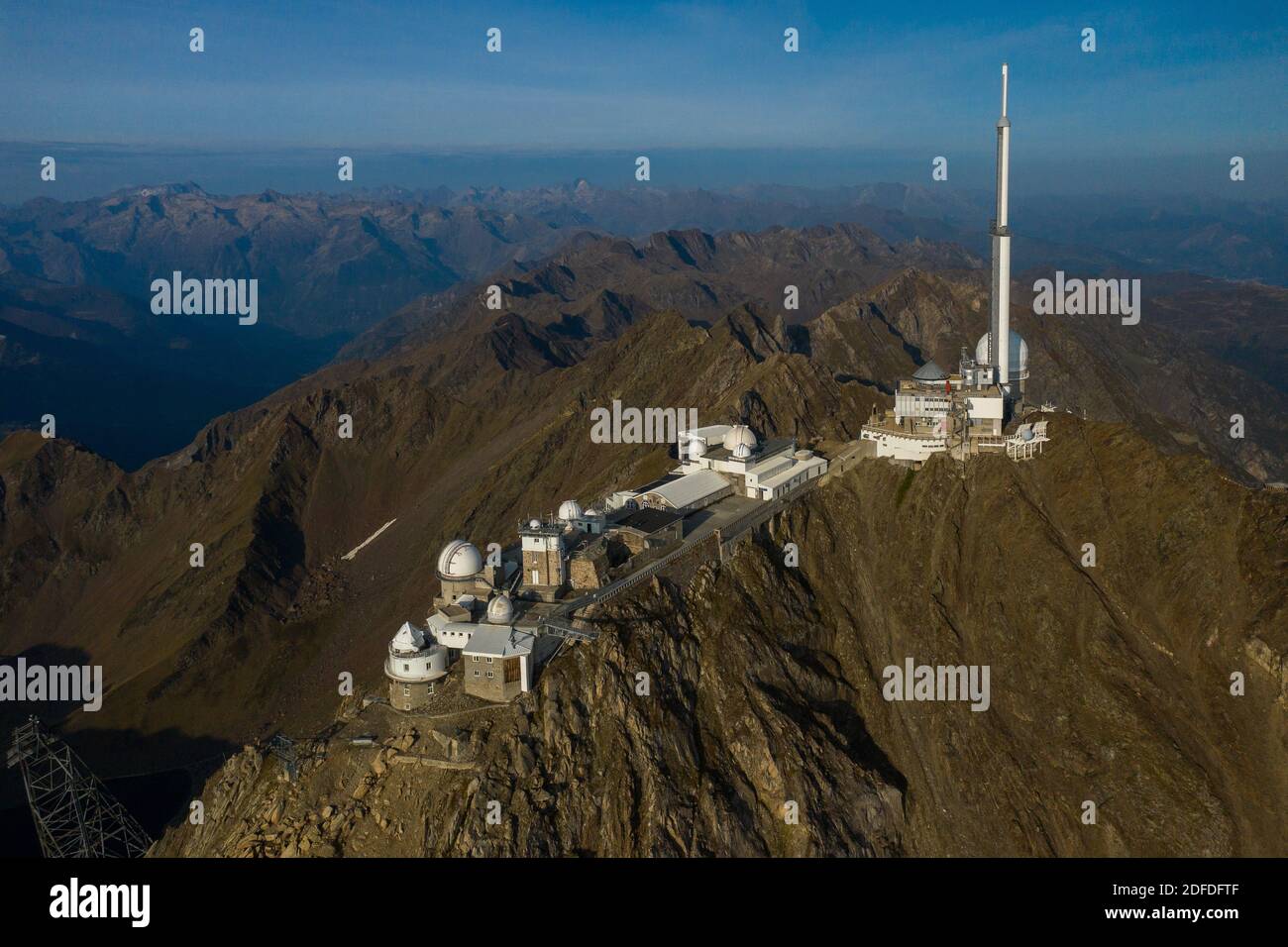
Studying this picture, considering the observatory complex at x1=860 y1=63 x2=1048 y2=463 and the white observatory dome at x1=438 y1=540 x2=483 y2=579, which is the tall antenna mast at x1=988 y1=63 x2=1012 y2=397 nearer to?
the observatory complex at x1=860 y1=63 x2=1048 y2=463

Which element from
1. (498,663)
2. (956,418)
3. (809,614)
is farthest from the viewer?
(956,418)

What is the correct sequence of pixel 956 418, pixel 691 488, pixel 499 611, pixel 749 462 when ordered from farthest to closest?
pixel 956 418, pixel 749 462, pixel 691 488, pixel 499 611

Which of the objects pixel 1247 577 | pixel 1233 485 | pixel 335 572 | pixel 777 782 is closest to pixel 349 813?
pixel 777 782

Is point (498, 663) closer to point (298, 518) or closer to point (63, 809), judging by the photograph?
point (63, 809)

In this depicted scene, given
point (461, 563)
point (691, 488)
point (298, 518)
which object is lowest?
point (298, 518)

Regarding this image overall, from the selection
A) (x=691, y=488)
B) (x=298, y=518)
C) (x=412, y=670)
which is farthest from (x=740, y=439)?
(x=298, y=518)
